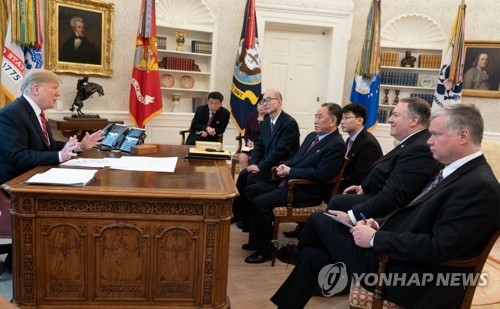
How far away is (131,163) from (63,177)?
530mm

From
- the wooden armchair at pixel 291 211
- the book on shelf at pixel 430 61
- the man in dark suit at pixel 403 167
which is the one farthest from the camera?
the book on shelf at pixel 430 61

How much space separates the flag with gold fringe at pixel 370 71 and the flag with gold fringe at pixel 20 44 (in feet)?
15.0

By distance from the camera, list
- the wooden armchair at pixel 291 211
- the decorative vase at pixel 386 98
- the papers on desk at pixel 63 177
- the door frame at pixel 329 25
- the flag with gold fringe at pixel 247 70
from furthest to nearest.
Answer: the decorative vase at pixel 386 98 → the door frame at pixel 329 25 → the flag with gold fringe at pixel 247 70 → the wooden armchair at pixel 291 211 → the papers on desk at pixel 63 177

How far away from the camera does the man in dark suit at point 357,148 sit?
3299 mm

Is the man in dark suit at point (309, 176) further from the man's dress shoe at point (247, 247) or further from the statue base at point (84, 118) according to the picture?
the statue base at point (84, 118)

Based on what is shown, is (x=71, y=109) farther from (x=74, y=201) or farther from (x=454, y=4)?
(x=454, y=4)

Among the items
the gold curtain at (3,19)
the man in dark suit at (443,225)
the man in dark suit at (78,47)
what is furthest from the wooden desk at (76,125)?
the man in dark suit at (443,225)

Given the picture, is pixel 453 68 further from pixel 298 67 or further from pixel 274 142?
pixel 274 142

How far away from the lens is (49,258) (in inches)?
78.6

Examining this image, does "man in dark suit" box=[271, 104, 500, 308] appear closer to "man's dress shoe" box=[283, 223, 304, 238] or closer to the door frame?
"man's dress shoe" box=[283, 223, 304, 238]

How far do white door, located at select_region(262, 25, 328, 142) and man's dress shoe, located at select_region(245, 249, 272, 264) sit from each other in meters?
4.08

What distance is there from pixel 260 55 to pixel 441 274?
5.23 metres

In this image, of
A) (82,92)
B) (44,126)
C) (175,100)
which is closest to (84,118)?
(82,92)

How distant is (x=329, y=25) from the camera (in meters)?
6.52
